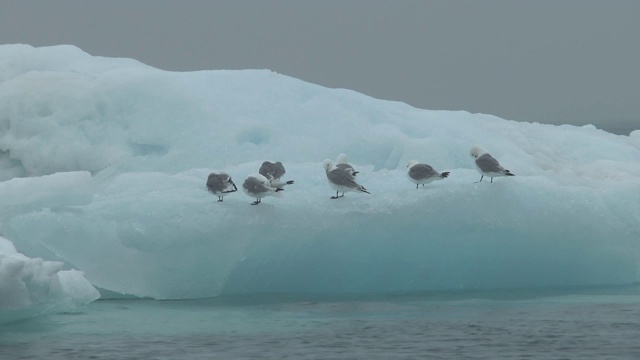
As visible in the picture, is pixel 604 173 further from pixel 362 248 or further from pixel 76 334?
pixel 76 334

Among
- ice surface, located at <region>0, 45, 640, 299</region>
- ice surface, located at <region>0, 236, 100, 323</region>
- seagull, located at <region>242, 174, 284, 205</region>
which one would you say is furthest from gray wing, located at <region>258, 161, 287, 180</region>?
ice surface, located at <region>0, 236, 100, 323</region>

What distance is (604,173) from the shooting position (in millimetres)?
16734

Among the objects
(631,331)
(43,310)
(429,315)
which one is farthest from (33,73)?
(631,331)

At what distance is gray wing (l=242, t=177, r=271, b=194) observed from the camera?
45.2ft

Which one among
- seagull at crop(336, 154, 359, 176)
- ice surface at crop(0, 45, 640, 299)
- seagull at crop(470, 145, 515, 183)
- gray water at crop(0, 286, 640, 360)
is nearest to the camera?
gray water at crop(0, 286, 640, 360)

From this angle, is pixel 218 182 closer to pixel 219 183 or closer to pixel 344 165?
pixel 219 183

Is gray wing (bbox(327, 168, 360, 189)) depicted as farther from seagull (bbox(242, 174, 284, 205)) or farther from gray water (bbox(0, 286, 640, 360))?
gray water (bbox(0, 286, 640, 360))

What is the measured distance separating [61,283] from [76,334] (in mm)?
984

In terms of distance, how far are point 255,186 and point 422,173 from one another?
1.80 m

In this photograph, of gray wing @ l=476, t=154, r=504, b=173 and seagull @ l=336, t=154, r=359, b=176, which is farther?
gray wing @ l=476, t=154, r=504, b=173

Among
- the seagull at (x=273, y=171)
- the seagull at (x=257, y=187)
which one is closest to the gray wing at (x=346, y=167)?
the seagull at (x=273, y=171)

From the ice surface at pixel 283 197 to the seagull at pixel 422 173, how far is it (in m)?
0.17

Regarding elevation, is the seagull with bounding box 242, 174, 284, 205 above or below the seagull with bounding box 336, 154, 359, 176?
below

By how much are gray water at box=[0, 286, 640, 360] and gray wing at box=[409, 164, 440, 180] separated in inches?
48.9
